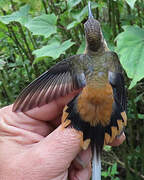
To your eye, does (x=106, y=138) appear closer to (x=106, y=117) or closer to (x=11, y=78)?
(x=106, y=117)

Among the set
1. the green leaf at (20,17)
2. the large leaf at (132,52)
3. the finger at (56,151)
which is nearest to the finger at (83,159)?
the finger at (56,151)

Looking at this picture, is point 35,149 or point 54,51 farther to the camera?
point 54,51

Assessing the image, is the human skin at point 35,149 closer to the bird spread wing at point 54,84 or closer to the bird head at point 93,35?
the bird spread wing at point 54,84

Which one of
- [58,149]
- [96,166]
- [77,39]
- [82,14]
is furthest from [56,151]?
[77,39]

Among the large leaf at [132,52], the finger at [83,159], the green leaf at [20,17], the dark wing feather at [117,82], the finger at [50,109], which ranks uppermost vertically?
the green leaf at [20,17]

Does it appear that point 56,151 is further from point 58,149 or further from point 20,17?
point 20,17

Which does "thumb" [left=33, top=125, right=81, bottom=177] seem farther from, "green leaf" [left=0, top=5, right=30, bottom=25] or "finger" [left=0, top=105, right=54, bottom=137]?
"green leaf" [left=0, top=5, right=30, bottom=25]

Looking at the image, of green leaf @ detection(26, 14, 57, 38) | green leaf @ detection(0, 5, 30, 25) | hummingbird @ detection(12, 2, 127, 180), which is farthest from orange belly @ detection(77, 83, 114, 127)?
green leaf @ detection(0, 5, 30, 25)
